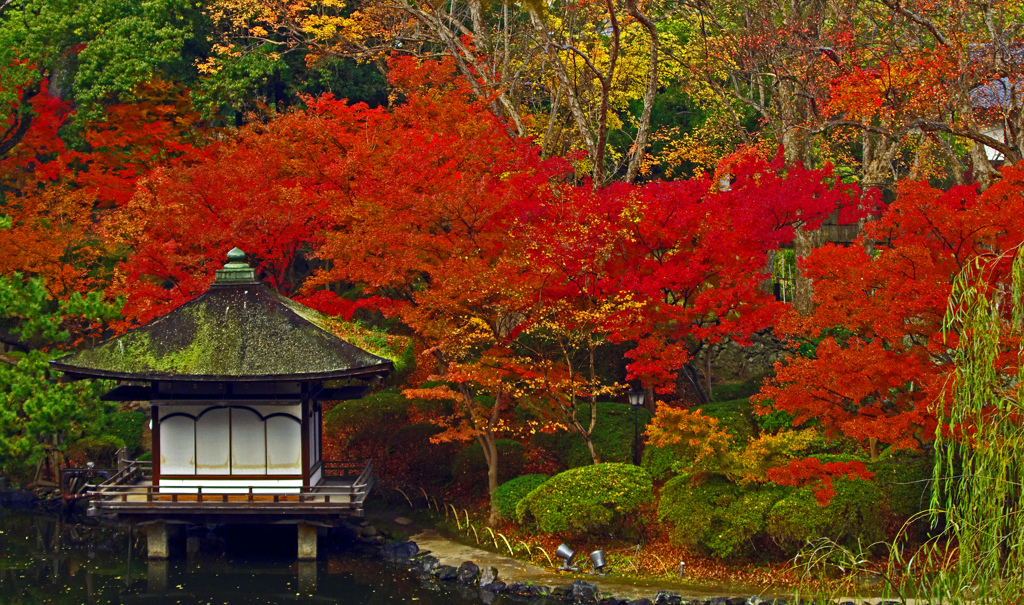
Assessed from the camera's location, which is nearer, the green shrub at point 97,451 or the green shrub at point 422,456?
the green shrub at point 422,456

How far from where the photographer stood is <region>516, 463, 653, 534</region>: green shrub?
1831cm

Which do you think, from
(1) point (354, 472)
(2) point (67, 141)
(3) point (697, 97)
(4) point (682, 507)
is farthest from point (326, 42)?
(4) point (682, 507)

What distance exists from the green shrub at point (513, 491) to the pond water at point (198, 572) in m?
2.25

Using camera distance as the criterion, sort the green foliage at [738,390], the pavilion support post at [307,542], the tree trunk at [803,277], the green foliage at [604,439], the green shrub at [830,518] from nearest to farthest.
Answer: the green shrub at [830,518] → the pavilion support post at [307,542] → the green foliage at [604,439] → the green foliage at [738,390] → the tree trunk at [803,277]

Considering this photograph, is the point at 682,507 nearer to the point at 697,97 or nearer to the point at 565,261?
the point at 565,261

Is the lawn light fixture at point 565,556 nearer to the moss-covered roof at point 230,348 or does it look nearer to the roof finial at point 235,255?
the moss-covered roof at point 230,348

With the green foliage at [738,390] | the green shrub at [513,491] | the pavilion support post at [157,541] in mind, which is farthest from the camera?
the green foliage at [738,390]

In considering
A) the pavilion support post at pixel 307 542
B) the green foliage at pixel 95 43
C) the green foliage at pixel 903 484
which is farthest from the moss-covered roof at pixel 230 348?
the green foliage at pixel 95 43

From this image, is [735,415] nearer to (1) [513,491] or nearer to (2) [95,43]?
(1) [513,491]

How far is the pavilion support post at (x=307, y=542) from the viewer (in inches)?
762

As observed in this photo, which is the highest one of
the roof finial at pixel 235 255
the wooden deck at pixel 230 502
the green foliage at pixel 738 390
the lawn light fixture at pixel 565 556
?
the roof finial at pixel 235 255

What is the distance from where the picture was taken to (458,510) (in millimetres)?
21375

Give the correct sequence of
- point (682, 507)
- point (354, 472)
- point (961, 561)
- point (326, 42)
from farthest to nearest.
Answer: point (326, 42) < point (354, 472) < point (682, 507) < point (961, 561)

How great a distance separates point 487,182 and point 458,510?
6.58 m
